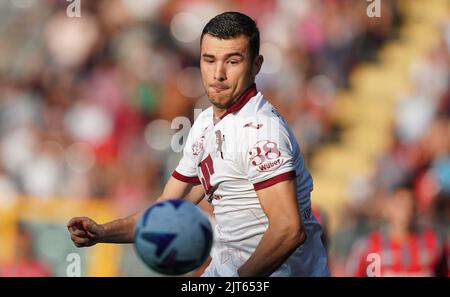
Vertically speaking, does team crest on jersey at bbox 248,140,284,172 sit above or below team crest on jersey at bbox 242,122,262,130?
below

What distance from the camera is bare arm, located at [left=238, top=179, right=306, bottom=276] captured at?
5414 mm

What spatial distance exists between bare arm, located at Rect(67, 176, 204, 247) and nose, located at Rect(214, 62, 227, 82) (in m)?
0.98

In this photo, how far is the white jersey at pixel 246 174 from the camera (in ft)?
18.1

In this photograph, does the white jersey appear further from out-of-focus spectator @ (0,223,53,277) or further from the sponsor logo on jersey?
out-of-focus spectator @ (0,223,53,277)

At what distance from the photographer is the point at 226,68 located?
5816 mm

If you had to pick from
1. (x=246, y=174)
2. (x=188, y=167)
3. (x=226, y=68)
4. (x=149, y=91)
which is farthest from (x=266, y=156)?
(x=149, y=91)

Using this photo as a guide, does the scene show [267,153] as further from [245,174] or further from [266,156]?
[245,174]

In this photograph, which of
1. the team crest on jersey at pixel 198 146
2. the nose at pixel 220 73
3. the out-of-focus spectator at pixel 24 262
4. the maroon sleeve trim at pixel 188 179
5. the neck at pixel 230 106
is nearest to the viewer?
the nose at pixel 220 73

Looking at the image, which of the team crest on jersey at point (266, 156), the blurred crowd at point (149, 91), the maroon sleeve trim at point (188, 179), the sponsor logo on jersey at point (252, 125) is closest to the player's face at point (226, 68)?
the sponsor logo on jersey at point (252, 125)

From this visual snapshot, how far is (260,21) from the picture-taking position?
13797 mm

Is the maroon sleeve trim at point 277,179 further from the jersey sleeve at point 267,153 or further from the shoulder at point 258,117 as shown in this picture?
the shoulder at point 258,117

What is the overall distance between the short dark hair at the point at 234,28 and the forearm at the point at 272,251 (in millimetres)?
1122

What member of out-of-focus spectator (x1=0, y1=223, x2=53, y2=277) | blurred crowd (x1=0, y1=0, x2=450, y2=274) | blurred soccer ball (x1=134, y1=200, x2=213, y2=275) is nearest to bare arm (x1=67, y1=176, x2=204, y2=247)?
blurred soccer ball (x1=134, y1=200, x2=213, y2=275)

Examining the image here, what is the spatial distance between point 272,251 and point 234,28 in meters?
1.33
